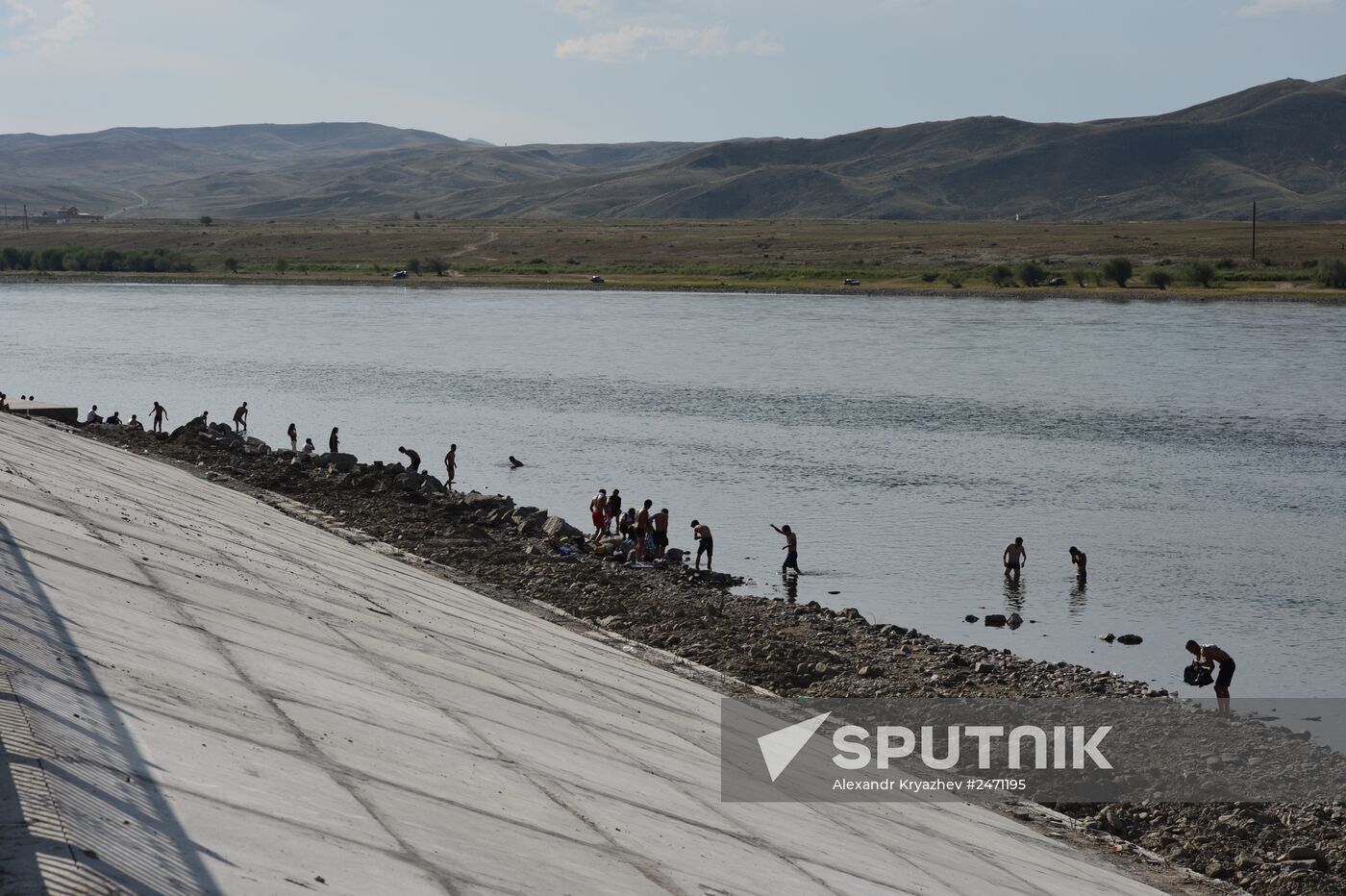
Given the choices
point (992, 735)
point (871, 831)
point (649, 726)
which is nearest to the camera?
point (871, 831)

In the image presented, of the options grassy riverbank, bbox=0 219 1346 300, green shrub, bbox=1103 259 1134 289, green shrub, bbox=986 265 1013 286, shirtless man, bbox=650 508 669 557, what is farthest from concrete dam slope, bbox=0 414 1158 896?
green shrub, bbox=1103 259 1134 289

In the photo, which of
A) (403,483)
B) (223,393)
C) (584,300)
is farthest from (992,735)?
(584,300)

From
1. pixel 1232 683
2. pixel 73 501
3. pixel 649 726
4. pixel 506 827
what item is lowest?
pixel 1232 683

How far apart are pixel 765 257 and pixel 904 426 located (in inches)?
3309

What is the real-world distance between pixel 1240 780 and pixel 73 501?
14188 mm

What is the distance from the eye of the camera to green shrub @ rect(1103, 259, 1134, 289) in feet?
327

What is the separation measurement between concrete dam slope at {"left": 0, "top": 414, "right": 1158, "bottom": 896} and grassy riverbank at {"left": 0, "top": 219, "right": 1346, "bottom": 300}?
282 ft

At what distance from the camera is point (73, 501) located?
16.0m

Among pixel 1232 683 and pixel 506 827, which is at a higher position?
pixel 506 827

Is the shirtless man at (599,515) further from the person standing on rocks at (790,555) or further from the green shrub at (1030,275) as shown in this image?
the green shrub at (1030,275)

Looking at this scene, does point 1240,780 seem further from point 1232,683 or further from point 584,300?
point 584,300

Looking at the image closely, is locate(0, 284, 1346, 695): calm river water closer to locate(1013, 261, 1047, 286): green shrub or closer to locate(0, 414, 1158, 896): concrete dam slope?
locate(1013, 261, 1047, 286): green shrub

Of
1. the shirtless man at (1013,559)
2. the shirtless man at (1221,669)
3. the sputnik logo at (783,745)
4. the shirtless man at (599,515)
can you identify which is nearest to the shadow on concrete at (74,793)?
the sputnik logo at (783,745)

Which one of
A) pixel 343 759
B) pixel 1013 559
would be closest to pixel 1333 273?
pixel 1013 559
